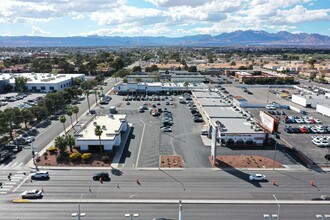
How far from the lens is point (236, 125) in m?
68.4

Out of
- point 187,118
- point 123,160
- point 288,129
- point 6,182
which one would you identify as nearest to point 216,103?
point 187,118

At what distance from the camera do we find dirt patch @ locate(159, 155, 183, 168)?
173ft

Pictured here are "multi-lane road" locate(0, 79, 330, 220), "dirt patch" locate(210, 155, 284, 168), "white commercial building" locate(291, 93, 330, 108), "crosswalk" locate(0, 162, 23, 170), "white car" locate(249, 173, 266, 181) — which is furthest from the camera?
"white commercial building" locate(291, 93, 330, 108)

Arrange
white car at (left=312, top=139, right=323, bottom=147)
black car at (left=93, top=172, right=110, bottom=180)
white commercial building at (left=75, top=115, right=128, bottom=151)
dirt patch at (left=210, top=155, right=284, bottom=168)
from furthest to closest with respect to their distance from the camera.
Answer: white car at (left=312, top=139, right=323, bottom=147) → white commercial building at (left=75, top=115, right=128, bottom=151) → dirt patch at (left=210, top=155, right=284, bottom=168) → black car at (left=93, top=172, right=110, bottom=180)

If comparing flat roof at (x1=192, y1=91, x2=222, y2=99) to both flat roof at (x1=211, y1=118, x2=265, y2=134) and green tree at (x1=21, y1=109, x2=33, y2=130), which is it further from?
green tree at (x1=21, y1=109, x2=33, y2=130)

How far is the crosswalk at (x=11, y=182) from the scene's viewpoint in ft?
145

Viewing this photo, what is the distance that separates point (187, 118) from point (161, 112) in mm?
10740

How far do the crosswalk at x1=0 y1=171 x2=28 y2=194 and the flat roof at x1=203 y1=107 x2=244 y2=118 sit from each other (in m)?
45.1

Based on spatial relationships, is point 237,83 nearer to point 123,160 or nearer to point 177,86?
point 177,86

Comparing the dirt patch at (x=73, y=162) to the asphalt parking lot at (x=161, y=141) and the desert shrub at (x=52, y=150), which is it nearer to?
the desert shrub at (x=52, y=150)

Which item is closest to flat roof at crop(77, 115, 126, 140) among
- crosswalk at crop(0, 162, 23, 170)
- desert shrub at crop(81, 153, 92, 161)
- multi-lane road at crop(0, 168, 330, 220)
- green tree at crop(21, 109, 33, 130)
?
desert shrub at crop(81, 153, 92, 161)

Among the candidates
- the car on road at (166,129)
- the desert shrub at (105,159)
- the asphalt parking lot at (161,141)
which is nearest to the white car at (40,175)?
the desert shrub at (105,159)

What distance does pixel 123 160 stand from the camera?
55.1 metres

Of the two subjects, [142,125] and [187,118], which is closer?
[142,125]
